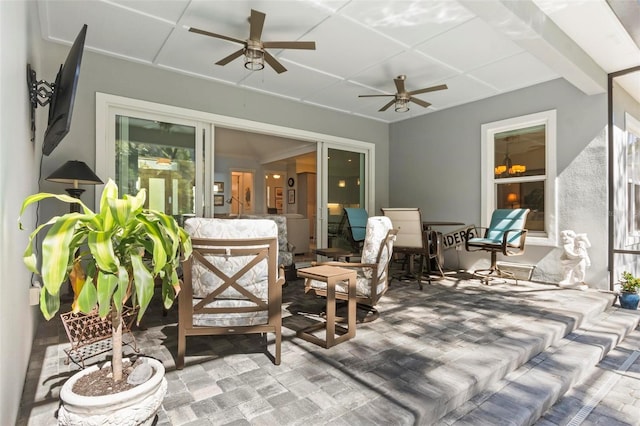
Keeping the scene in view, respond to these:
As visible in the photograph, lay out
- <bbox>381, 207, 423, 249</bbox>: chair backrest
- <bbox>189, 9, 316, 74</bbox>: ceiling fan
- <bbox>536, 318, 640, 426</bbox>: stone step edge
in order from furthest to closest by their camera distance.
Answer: <bbox>381, 207, 423, 249</bbox>: chair backrest
<bbox>189, 9, 316, 74</bbox>: ceiling fan
<bbox>536, 318, 640, 426</bbox>: stone step edge

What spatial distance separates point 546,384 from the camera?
2227 millimetres

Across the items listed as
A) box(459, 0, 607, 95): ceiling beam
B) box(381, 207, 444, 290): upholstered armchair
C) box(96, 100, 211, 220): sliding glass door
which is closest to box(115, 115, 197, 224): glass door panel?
box(96, 100, 211, 220): sliding glass door

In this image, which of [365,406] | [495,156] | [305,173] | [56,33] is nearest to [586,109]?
[495,156]

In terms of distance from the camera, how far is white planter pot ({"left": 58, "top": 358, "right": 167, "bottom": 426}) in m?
1.23

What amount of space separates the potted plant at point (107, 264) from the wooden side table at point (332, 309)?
1.36 m

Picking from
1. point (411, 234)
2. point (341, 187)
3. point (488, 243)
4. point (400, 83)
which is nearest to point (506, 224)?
point (488, 243)

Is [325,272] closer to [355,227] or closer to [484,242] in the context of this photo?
[355,227]

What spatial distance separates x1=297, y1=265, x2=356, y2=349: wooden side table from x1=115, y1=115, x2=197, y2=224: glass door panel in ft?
8.78

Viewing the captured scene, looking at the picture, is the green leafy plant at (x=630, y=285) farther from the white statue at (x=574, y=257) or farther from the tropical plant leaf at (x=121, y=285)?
the tropical plant leaf at (x=121, y=285)

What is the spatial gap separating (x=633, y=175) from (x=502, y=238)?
234 centimetres

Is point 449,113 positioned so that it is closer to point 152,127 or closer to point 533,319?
point 533,319

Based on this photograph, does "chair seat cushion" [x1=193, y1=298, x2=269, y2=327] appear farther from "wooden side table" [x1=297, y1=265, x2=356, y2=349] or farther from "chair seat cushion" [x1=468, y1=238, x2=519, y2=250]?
"chair seat cushion" [x1=468, y1=238, x2=519, y2=250]

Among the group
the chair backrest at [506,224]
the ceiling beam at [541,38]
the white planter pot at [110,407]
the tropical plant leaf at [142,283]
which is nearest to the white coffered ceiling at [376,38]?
the ceiling beam at [541,38]

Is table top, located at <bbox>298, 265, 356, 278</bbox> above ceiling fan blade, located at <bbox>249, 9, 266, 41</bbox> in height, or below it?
below
